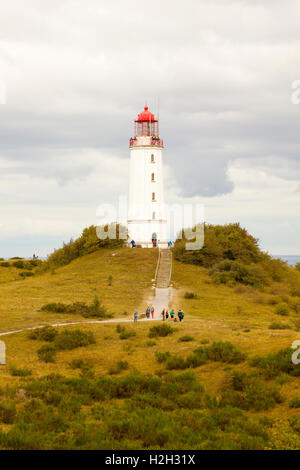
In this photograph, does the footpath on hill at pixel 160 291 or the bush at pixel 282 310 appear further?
the bush at pixel 282 310

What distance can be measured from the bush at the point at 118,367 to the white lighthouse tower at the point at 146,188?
38.1 metres

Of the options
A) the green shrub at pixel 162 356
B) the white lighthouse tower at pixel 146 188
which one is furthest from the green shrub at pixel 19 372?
the white lighthouse tower at pixel 146 188

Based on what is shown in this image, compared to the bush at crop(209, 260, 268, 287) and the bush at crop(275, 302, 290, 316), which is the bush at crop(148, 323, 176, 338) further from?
the bush at crop(209, 260, 268, 287)

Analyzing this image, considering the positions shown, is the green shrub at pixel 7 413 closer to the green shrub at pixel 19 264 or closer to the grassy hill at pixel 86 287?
the grassy hill at pixel 86 287

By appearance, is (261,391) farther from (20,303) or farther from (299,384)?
(20,303)

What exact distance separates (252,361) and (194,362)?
106 inches

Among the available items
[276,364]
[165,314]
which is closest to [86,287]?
[165,314]

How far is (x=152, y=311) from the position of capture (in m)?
40.7

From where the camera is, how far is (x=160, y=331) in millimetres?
32406

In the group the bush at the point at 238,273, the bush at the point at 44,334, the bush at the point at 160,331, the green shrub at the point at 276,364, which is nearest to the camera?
the green shrub at the point at 276,364

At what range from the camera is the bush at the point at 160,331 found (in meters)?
32.0

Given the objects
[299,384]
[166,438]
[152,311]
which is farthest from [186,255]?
[166,438]

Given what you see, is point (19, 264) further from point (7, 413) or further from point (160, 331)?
point (7, 413)
